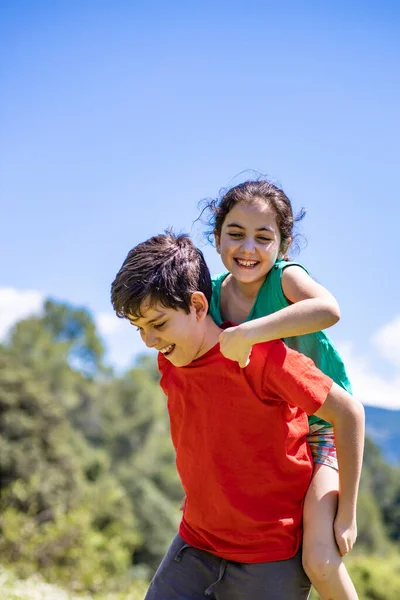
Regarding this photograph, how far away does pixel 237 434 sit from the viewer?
2652 mm

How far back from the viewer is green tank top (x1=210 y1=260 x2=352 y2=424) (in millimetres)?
2900

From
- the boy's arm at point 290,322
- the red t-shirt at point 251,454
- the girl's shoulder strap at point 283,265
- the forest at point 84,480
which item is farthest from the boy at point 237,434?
the forest at point 84,480

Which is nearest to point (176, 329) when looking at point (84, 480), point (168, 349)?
point (168, 349)

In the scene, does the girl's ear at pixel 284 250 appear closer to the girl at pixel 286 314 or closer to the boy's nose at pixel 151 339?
the girl at pixel 286 314

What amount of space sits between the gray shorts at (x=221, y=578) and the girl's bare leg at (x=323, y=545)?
0.07 metres

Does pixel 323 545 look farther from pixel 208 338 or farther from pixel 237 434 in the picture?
pixel 208 338

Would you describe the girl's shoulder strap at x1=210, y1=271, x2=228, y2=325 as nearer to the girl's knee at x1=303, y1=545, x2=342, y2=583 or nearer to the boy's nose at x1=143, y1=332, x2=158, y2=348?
the boy's nose at x1=143, y1=332, x2=158, y2=348

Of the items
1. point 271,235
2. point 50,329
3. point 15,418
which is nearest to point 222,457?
point 271,235

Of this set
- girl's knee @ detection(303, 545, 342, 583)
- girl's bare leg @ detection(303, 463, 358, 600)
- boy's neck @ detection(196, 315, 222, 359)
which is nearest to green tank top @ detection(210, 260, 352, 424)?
boy's neck @ detection(196, 315, 222, 359)

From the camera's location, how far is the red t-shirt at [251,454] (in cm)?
263

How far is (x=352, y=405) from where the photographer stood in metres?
2.69

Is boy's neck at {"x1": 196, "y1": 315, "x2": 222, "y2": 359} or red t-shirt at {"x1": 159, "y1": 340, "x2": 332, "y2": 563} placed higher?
boy's neck at {"x1": 196, "y1": 315, "x2": 222, "y2": 359}

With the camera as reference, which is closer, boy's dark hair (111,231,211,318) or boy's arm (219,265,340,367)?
boy's arm (219,265,340,367)

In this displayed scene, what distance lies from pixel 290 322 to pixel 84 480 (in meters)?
21.9
